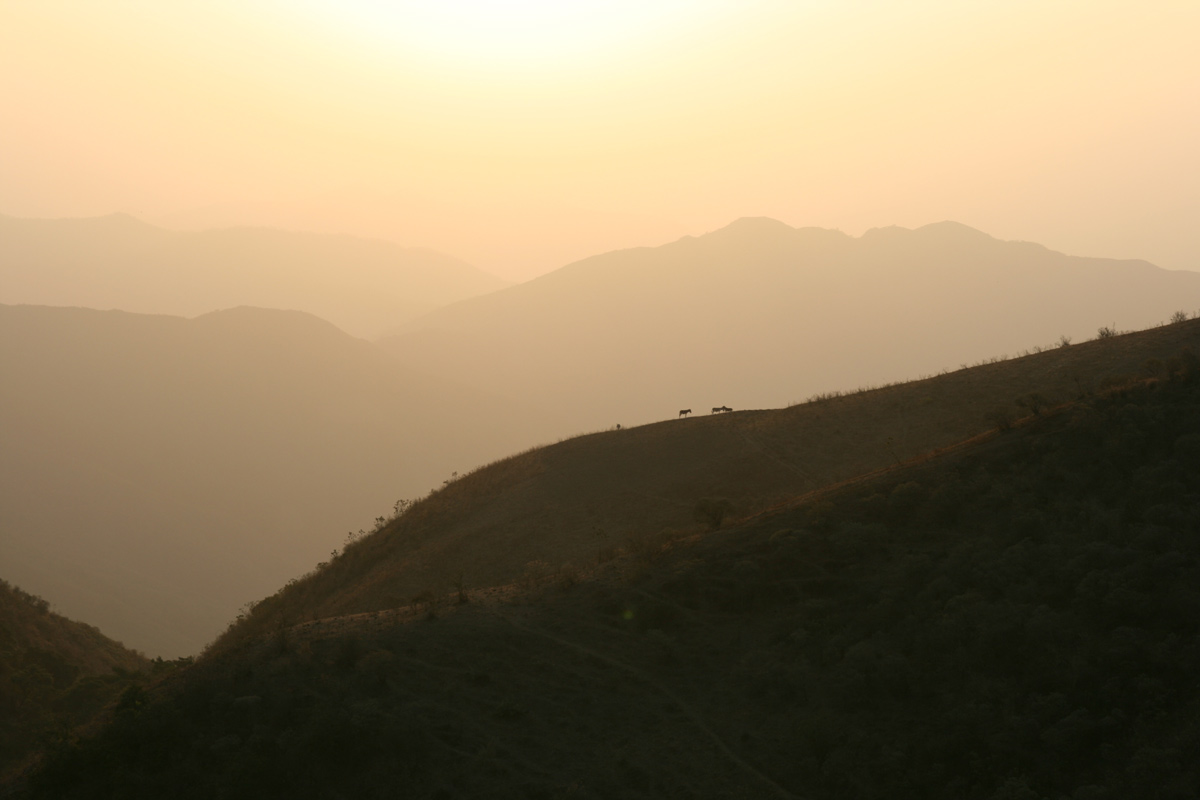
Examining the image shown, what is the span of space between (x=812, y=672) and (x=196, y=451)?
13523 cm

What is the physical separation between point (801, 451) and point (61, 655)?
29.1 meters

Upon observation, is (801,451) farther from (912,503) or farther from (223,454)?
(223,454)

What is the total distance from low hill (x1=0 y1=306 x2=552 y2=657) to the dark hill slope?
5773 centimetres

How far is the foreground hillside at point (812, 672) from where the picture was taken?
37.5ft

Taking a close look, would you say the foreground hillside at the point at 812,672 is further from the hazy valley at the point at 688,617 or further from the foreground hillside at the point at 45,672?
the foreground hillside at the point at 45,672

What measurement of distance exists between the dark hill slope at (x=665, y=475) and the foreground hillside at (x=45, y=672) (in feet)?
17.2

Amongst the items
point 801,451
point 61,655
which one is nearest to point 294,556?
point 61,655

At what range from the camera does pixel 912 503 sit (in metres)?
17.8

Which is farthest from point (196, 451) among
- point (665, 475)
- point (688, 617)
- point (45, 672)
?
point (688, 617)

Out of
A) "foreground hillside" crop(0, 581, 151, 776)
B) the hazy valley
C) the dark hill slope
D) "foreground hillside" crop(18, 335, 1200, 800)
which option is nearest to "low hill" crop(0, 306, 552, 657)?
"foreground hillside" crop(0, 581, 151, 776)

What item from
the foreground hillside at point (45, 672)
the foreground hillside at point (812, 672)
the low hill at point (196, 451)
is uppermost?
the low hill at point (196, 451)

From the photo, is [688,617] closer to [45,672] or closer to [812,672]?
[812,672]

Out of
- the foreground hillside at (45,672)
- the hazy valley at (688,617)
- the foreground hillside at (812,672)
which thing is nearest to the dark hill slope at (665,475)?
the hazy valley at (688,617)

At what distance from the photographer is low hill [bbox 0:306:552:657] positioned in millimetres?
92938
